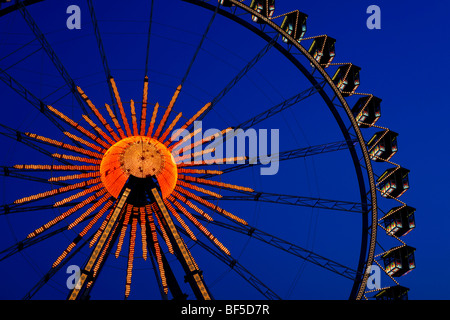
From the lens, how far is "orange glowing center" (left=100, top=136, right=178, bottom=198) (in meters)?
16.5

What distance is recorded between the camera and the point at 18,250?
52.2 ft

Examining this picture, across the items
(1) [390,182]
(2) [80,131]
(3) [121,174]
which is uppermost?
(1) [390,182]

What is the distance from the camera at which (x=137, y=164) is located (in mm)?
16531

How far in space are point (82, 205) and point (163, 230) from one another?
8.07ft

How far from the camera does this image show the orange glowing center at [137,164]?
54.2 ft

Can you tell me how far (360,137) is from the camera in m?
19.9

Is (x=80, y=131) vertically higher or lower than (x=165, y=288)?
higher

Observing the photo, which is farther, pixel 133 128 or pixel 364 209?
pixel 364 209
